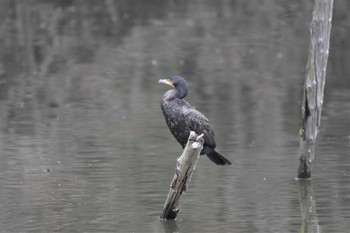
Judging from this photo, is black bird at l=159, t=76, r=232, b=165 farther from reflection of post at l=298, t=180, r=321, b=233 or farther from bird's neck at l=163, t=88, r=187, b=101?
reflection of post at l=298, t=180, r=321, b=233

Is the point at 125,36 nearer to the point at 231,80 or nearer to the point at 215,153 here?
the point at 231,80

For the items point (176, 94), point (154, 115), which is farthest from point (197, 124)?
point (154, 115)

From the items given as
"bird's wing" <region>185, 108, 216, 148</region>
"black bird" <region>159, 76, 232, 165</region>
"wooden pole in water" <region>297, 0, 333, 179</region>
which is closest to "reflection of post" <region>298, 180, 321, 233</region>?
"wooden pole in water" <region>297, 0, 333, 179</region>

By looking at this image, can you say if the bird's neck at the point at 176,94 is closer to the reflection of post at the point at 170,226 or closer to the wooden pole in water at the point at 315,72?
the wooden pole in water at the point at 315,72

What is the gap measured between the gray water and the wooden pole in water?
51 cm

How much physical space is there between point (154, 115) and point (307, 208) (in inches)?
260

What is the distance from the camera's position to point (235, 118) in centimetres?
1648

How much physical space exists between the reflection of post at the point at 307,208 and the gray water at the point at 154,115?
1.2 inches

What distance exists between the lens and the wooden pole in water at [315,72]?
11469 millimetres

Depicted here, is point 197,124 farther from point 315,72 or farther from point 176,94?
point 315,72

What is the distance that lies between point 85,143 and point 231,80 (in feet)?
19.9

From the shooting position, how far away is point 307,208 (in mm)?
10758

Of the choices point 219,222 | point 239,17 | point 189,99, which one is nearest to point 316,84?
point 219,222

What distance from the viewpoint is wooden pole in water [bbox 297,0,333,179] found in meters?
11.5
